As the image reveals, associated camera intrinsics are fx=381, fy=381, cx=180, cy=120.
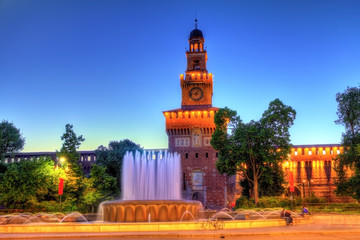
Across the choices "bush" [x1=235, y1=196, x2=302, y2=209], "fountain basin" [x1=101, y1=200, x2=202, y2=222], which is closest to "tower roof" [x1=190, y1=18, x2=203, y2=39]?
"bush" [x1=235, y1=196, x2=302, y2=209]

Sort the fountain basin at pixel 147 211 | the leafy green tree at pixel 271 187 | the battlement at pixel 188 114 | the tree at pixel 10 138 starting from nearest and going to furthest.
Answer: the fountain basin at pixel 147 211 → the leafy green tree at pixel 271 187 → the tree at pixel 10 138 → the battlement at pixel 188 114

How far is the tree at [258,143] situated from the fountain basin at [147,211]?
50.6 feet

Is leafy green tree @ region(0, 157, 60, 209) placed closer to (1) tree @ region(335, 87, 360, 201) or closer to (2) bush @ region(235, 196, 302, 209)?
(2) bush @ region(235, 196, 302, 209)

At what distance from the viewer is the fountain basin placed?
18.7m

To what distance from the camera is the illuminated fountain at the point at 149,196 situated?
18.8 metres

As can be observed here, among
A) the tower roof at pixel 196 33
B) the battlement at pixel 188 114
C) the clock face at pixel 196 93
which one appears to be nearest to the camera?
the battlement at pixel 188 114

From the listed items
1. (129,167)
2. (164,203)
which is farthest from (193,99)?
(164,203)

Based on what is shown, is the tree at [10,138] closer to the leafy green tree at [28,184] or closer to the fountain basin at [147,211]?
the leafy green tree at [28,184]

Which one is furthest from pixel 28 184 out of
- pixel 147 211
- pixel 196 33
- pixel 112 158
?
pixel 196 33

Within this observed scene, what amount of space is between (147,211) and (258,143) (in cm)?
1804

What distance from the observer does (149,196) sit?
33.5 metres

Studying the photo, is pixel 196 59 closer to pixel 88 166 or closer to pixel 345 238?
pixel 88 166

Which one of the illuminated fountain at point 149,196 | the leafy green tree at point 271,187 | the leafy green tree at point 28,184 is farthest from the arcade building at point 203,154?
the leafy green tree at point 28,184

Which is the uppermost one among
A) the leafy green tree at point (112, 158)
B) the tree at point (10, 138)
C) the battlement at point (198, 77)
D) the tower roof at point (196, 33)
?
the tower roof at point (196, 33)
